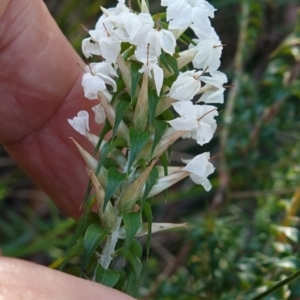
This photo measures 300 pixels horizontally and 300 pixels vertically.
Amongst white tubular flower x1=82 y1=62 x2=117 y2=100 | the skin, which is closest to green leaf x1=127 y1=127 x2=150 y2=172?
white tubular flower x1=82 y1=62 x2=117 y2=100

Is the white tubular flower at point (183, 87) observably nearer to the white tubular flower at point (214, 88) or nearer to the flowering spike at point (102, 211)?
the white tubular flower at point (214, 88)

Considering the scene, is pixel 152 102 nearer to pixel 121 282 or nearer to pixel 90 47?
pixel 90 47

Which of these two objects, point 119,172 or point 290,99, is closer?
point 119,172

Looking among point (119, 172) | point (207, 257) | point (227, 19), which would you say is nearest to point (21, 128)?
point (207, 257)

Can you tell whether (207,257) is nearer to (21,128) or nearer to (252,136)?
(252,136)

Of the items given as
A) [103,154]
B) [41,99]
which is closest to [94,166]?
[103,154]

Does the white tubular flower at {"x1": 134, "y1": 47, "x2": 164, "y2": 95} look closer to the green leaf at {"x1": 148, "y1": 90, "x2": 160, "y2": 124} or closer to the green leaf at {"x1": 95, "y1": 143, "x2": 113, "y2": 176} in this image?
the green leaf at {"x1": 148, "y1": 90, "x2": 160, "y2": 124}
